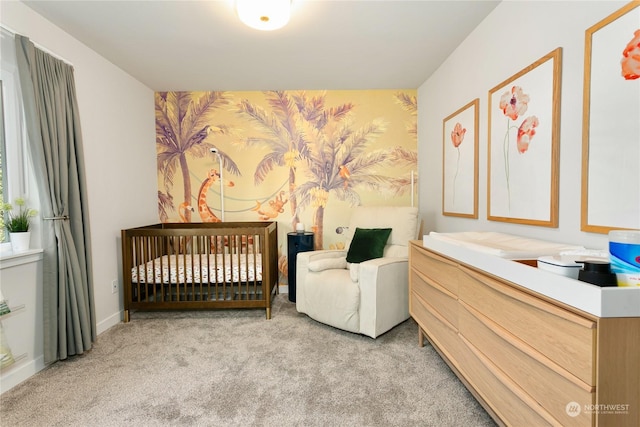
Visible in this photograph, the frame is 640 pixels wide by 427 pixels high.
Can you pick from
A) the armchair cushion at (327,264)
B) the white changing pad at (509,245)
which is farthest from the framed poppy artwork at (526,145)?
the armchair cushion at (327,264)

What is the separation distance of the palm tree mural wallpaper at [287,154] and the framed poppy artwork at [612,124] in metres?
2.22

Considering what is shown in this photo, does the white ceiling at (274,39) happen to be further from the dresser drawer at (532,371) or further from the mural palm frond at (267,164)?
the dresser drawer at (532,371)

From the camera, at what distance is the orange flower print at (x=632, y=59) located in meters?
1.10

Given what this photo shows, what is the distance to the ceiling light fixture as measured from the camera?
170 centimetres

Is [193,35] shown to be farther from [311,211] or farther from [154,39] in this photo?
[311,211]

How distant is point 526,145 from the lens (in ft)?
5.57

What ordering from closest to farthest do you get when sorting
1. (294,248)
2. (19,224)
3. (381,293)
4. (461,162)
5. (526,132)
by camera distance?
1. (526,132)
2. (19,224)
3. (381,293)
4. (461,162)
5. (294,248)

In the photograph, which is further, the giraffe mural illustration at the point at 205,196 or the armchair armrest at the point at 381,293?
the giraffe mural illustration at the point at 205,196

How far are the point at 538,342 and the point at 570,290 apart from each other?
248mm

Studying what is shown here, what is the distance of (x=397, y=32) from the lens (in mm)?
2236

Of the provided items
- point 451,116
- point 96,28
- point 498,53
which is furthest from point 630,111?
point 96,28

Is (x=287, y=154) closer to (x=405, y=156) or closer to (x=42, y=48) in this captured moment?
(x=405, y=156)

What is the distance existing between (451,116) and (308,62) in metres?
1.37

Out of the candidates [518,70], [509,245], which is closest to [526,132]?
[518,70]
